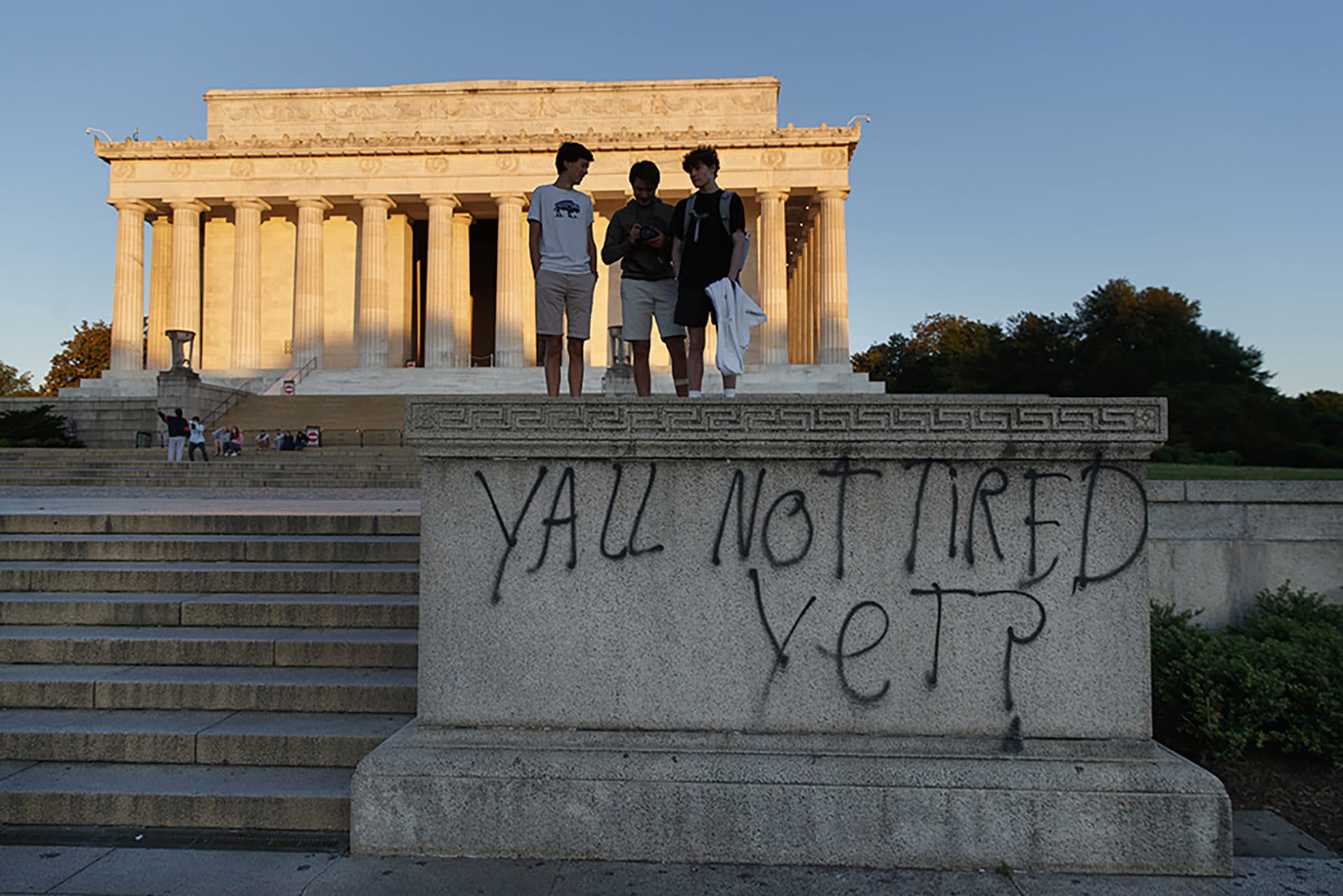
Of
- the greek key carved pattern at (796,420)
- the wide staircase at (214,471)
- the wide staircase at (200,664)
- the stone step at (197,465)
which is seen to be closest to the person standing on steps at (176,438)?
the wide staircase at (214,471)

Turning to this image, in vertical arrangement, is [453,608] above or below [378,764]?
above

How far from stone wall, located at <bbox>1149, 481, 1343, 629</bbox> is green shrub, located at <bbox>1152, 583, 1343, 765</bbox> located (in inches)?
27.4

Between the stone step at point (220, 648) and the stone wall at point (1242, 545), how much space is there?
19.5 ft

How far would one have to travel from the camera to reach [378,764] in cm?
423

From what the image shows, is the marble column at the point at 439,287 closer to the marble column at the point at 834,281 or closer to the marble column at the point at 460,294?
the marble column at the point at 460,294

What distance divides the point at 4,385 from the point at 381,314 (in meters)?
57.6

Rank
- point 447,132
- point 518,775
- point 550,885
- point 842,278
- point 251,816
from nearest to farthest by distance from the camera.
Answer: point 550,885 → point 518,775 → point 251,816 → point 842,278 → point 447,132

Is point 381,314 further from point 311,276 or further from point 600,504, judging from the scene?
point 600,504

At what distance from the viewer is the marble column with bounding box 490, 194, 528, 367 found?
42.2 metres

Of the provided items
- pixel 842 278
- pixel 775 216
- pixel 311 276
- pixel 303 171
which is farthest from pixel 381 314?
pixel 842 278

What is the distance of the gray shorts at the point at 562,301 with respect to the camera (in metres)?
6.27

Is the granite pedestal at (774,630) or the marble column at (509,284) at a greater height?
the marble column at (509,284)

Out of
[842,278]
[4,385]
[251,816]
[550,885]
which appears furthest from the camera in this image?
[4,385]

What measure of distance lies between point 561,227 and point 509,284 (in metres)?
37.7
